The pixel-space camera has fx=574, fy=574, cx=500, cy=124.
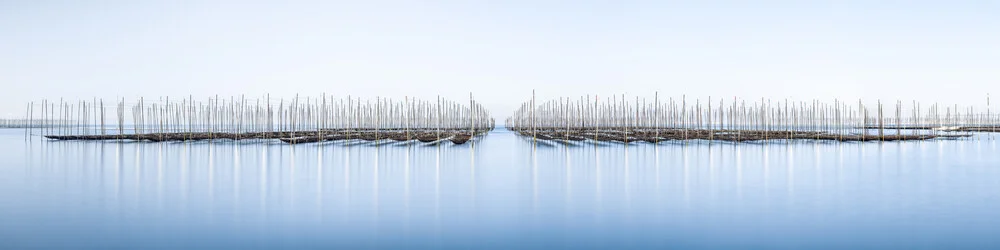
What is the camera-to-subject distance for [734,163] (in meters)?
15.8

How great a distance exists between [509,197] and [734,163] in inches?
352

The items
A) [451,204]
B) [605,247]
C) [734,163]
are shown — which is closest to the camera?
[605,247]

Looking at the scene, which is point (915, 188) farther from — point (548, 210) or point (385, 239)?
point (385, 239)

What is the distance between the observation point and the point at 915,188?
11.1 meters

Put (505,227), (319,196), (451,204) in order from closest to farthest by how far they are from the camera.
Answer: (505,227), (451,204), (319,196)

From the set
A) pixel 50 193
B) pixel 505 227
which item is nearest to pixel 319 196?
pixel 505 227

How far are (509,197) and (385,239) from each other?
11.4 feet

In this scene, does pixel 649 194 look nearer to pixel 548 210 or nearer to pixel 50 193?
pixel 548 210

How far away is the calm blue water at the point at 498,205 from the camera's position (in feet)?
21.1

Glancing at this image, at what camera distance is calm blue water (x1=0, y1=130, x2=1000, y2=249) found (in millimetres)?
6418

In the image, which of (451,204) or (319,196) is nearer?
(451,204)

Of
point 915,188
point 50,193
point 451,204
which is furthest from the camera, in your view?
point 915,188

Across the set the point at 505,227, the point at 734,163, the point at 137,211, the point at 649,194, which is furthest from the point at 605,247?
the point at 734,163

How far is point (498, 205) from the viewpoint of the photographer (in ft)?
28.3
